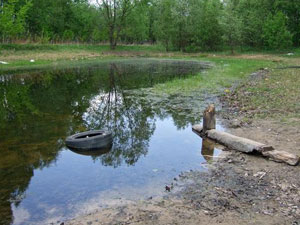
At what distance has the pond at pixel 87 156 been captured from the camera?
5887 mm

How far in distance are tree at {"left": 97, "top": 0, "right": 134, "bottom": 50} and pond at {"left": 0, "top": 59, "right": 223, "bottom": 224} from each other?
135 feet

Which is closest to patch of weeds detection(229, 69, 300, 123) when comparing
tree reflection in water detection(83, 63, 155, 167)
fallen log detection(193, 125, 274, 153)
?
fallen log detection(193, 125, 274, 153)

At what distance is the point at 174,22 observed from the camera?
2124 inches

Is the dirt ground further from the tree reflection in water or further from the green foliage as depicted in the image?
the green foliage

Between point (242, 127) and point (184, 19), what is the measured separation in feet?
153

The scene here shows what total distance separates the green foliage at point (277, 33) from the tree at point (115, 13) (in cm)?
2391

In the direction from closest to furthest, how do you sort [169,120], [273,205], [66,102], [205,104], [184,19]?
[273,205] < [169,120] < [205,104] < [66,102] < [184,19]

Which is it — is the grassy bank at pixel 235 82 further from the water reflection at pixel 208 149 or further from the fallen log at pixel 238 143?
the water reflection at pixel 208 149

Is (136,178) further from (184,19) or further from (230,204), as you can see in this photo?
(184,19)

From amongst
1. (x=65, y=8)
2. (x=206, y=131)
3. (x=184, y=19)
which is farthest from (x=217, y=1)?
(x=206, y=131)

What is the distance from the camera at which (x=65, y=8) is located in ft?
204

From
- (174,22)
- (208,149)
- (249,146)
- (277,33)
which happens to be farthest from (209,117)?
(174,22)

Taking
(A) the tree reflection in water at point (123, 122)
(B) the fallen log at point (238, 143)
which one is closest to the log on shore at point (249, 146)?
(B) the fallen log at point (238, 143)

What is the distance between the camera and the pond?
5.89 metres
